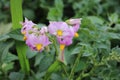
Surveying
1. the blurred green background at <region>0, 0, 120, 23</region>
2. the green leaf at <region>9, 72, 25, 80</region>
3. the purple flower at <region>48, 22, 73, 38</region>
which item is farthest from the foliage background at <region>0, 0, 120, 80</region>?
the blurred green background at <region>0, 0, 120, 23</region>

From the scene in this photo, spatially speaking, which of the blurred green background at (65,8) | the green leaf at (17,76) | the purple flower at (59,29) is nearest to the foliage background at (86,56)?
the green leaf at (17,76)

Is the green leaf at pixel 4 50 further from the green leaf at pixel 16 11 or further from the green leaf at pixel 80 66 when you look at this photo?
the green leaf at pixel 80 66

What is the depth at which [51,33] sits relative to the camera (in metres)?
0.88

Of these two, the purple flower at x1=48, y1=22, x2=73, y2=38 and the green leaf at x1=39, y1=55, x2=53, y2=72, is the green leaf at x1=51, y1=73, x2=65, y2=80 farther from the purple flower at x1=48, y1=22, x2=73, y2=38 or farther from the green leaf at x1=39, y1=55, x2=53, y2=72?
the purple flower at x1=48, y1=22, x2=73, y2=38

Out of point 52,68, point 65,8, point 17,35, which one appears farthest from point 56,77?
point 65,8

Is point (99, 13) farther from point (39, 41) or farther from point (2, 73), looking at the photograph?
point (39, 41)

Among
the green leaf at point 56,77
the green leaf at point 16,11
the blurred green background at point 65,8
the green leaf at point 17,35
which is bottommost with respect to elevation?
the blurred green background at point 65,8

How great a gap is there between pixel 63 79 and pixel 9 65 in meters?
0.23

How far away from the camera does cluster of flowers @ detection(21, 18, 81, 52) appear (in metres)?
0.86

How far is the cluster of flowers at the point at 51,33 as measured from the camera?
0.86 meters

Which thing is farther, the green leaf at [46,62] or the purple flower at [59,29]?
the green leaf at [46,62]

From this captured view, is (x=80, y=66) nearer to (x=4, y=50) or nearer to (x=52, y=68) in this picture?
(x=52, y=68)

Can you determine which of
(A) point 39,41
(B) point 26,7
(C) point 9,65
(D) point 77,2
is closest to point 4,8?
(B) point 26,7

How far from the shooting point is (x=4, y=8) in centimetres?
185
